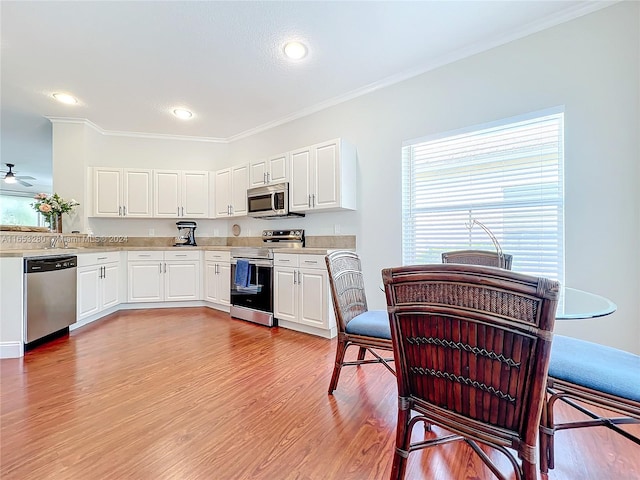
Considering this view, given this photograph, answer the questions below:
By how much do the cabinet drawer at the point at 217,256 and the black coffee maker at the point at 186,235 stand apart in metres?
0.53

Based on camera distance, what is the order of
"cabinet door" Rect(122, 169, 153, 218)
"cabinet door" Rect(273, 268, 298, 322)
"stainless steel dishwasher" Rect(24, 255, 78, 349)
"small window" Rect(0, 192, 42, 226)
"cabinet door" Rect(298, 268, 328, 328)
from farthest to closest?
"small window" Rect(0, 192, 42, 226) → "cabinet door" Rect(122, 169, 153, 218) → "cabinet door" Rect(273, 268, 298, 322) → "cabinet door" Rect(298, 268, 328, 328) → "stainless steel dishwasher" Rect(24, 255, 78, 349)

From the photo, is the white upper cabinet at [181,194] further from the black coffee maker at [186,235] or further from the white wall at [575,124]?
the white wall at [575,124]

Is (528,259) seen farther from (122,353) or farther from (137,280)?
(137,280)

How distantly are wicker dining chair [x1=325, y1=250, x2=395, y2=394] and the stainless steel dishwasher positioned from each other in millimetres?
2804

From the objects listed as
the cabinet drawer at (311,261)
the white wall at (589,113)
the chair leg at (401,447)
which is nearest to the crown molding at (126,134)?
the cabinet drawer at (311,261)

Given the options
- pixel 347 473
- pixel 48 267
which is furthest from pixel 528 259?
pixel 48 267

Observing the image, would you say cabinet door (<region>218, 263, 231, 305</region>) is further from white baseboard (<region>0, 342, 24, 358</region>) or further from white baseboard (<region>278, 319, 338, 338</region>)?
white baseboard (<region>0, 342, 24, 358</region>)

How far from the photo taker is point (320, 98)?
11.6ft

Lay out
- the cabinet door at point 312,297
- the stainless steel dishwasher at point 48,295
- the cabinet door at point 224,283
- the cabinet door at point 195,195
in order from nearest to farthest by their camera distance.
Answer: the stainless steel dishwasher at point 48,295 < the cabinet door at point 312,297 < the cabinet door at point 224,283 < the cabinet door at point 195,195

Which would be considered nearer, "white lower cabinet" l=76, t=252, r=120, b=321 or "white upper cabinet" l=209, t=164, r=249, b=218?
"white lower cabinet" l=76, t=252, r=120, b=321

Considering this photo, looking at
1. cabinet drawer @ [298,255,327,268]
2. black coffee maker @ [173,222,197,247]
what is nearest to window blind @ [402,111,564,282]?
cabinet drawer @ [298,255,327,268]

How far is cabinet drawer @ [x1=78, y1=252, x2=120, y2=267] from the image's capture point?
3.37 m

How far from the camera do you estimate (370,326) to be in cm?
180

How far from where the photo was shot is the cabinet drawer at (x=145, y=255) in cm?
419
